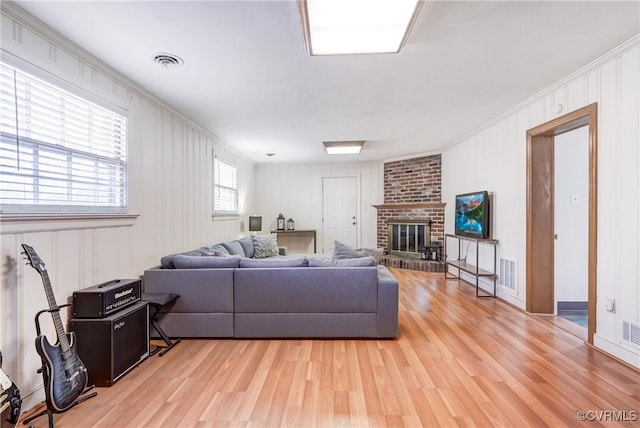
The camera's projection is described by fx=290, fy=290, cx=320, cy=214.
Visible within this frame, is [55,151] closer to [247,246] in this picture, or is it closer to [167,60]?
[167,60]

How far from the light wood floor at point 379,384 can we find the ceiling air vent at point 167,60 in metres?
2.42

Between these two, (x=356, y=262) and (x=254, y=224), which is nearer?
(x=356, y=262)

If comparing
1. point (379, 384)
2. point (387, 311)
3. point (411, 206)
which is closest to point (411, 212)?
point (411, 206)

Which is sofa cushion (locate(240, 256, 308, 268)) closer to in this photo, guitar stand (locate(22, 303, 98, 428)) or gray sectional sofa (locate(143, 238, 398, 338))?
gray sectional sofa (locate(143, 238, 398, 338))

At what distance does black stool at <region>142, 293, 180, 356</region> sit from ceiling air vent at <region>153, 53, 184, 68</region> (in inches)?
77.5

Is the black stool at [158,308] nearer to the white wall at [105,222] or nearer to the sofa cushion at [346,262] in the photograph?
the white wall at [105,222]

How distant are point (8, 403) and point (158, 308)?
Answer: 3.63 feet

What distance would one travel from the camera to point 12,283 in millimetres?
1727

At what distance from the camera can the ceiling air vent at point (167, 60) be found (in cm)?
224

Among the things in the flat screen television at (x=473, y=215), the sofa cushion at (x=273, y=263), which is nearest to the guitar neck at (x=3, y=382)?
the sofa cushion at (x=273, y=263)

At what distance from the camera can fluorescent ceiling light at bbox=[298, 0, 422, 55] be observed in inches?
63.9

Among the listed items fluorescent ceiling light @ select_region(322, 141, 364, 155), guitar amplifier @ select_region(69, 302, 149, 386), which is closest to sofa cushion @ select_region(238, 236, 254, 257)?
fluorescent ceiling light @ select_region(322, 141, 364, 155)

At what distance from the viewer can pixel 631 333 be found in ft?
7.16

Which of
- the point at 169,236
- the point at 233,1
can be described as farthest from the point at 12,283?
the point at 233,1
